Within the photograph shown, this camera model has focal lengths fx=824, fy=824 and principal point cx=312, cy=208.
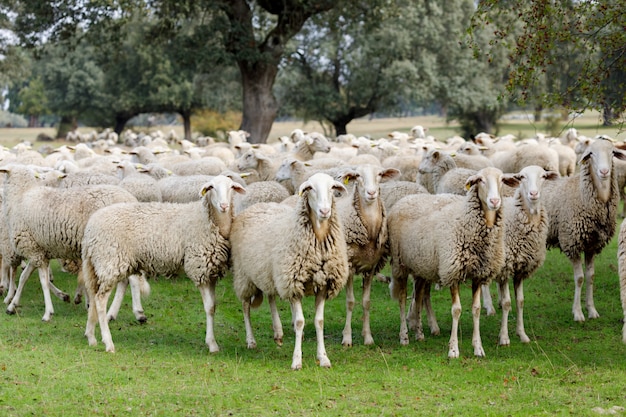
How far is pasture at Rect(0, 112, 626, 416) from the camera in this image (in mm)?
7098

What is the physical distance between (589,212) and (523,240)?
1.47 m

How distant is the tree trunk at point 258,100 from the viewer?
29.8 m

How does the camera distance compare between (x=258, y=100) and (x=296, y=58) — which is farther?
(x=296, y=58)

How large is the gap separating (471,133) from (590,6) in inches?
1426

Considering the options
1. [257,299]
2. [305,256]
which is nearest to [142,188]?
[257,299]

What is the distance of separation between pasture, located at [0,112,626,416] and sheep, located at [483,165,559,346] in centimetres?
46

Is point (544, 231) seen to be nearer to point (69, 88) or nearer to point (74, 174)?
point (74, 174)

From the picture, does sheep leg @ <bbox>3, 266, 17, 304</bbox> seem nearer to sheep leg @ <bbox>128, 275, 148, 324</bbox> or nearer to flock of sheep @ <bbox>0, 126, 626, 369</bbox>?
flock of sheep @ <bbox>0, 126, 626, 369</bbox>

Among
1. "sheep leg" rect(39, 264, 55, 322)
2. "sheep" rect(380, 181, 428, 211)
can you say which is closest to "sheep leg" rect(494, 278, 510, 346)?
"sheep" rect(380, 181, 428, 211)

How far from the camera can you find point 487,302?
1120 centimetres

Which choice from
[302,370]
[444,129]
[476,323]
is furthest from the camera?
[444,129]

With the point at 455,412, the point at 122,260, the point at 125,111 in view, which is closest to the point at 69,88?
the point at 125,111

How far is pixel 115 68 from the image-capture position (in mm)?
49062

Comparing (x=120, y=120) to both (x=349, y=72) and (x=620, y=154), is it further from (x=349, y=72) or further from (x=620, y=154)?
(x=620, y=154)
